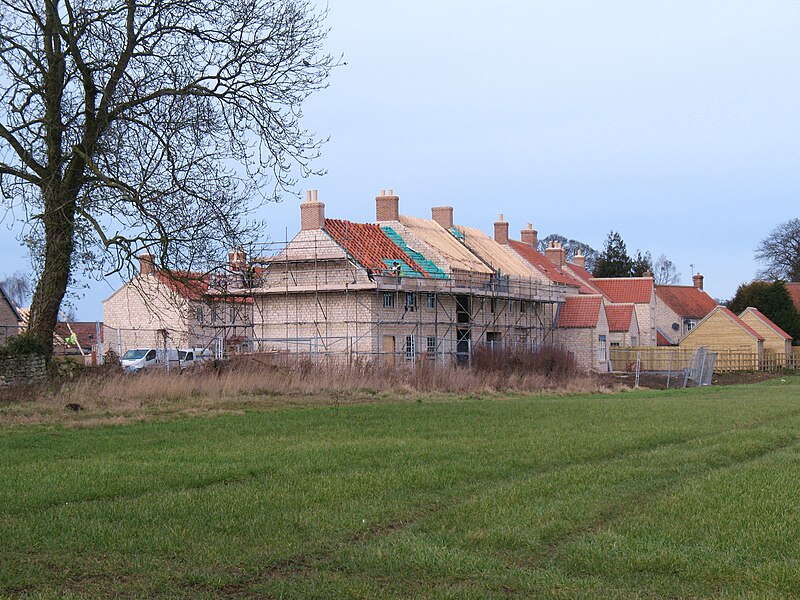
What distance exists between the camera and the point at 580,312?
57875mm

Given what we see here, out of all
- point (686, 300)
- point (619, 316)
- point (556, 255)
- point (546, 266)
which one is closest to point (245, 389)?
point (546, 266)

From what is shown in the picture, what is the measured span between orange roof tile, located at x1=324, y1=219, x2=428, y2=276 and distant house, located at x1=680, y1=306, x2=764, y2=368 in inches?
973

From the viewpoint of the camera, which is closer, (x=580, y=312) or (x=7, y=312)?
(x=7, y=312)

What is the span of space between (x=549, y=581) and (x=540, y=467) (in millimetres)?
5942

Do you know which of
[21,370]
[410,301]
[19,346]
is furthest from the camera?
[410,301]

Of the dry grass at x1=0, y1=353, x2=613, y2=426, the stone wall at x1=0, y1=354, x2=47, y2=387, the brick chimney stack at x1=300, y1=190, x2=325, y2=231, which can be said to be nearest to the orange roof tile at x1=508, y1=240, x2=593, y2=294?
the brick chimney stack at x1=300, y1=190, x2=325, y2=231

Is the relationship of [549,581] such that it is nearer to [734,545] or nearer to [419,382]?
[734,545]

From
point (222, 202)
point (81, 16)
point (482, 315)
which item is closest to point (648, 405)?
point (222, 202)

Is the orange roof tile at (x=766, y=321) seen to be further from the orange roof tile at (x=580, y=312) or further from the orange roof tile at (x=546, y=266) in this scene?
the orange roof tile at (x=580, y=312)

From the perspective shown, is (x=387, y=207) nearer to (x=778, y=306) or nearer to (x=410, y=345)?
(x=410, y=345)

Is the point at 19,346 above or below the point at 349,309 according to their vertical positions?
below

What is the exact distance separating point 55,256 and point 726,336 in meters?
50.3

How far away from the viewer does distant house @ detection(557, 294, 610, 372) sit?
57.0 m

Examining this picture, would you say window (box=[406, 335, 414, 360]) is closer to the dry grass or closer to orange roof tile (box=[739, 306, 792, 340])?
the dry grass
